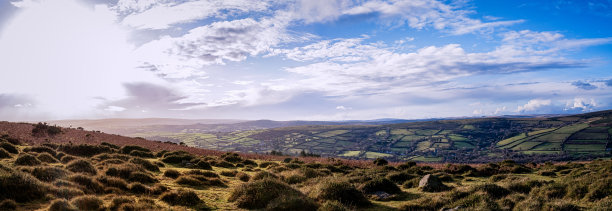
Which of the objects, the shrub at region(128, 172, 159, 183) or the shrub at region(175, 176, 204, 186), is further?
the shrub at region(175, 176, 204, 186)

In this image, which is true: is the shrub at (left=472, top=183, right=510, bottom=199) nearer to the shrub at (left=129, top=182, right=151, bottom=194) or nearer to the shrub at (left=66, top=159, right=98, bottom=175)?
the shrub at (left=129, top=182, right=151, bottom=194)

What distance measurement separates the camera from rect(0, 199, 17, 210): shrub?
27.2ft

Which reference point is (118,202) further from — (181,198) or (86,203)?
(181,198)

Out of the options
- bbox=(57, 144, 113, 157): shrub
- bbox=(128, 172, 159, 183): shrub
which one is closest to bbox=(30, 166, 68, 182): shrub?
bbox=(128, 172, 159, 183): shrub

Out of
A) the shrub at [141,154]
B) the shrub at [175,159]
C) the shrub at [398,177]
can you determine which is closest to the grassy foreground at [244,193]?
the shrub at [398,177]

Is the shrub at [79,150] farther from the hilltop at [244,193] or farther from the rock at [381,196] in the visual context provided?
the rock at [381,196]

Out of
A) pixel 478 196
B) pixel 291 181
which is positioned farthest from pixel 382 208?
pixel 291 181

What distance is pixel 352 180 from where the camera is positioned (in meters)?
17.4

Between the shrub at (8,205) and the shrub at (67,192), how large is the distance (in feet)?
4.44

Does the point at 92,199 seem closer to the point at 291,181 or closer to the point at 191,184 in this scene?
the point at 191,184

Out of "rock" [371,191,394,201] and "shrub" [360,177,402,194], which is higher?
"shrub" [360,177,402,194]

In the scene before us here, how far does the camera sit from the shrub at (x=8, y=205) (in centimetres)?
829

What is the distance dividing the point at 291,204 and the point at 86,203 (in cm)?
654

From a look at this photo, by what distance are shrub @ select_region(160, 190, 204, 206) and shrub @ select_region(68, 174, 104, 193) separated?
8.60 ft
